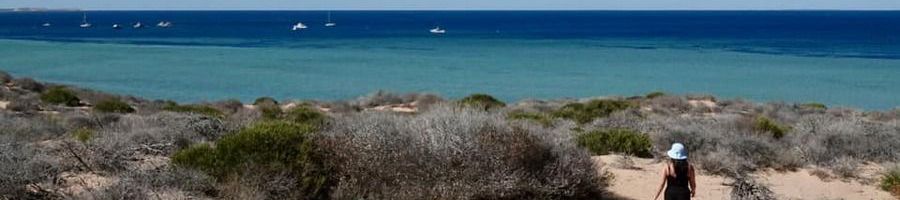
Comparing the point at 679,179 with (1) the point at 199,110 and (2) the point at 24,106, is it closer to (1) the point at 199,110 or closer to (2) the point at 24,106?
(1) the point at 199,110

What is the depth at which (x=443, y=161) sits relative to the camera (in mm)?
7918

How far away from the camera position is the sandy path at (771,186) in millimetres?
10102

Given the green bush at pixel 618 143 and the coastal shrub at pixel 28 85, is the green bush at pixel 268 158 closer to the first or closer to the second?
the green bush at pixel 618 143

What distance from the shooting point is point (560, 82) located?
42594 millimetres

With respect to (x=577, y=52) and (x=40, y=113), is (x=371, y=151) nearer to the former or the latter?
(x=40, y=113)

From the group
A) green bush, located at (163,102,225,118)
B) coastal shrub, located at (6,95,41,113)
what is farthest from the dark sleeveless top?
coastal shrub, located at (6,95,41,113)

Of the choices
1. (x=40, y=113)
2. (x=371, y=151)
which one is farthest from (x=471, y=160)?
(x=40, y=113)

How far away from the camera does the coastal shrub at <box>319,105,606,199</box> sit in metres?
7.89

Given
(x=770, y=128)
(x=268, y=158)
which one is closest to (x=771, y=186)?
(x=770, y=128)

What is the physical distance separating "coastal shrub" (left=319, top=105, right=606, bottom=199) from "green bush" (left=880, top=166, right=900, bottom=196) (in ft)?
14.1

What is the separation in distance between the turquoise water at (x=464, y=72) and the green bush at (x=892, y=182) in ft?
78.5

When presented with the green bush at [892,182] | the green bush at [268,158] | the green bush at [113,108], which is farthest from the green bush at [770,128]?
the green bush at [113,108]

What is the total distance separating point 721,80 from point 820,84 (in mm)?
4536

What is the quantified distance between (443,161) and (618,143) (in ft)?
18.5
